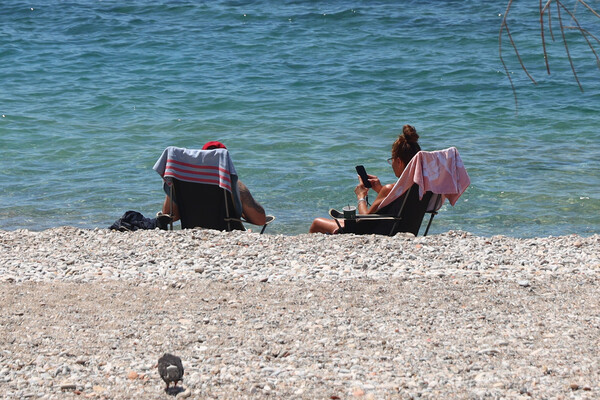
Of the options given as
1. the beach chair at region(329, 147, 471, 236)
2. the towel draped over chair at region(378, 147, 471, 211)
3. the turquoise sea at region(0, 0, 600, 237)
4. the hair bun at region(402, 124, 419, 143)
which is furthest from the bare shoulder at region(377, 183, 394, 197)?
the turquoise sea at region(0, 0, 600, 237)

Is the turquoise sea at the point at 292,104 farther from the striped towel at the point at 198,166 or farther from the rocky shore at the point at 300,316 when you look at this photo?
the rocky shore at the point at 300,316

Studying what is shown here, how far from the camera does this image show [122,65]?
17.8 metres

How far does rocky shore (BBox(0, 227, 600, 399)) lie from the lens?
4062mm

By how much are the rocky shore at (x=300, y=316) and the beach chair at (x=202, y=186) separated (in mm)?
496

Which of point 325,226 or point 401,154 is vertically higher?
point 401,154

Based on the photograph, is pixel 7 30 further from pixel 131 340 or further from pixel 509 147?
pixel 131 340

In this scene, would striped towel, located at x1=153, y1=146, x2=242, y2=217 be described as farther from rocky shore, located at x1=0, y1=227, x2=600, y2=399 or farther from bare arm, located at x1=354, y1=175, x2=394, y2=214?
bare arm, located at x1=354, y1=175, x2=394, y2=214

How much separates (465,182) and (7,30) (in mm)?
16813

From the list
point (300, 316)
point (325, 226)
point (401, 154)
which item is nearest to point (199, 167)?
point (325, 226)

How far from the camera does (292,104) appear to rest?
1473 centimetres

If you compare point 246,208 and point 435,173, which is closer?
point 435,173

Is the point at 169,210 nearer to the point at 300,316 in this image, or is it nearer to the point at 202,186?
the point at 202,186

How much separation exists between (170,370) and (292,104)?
11195 millimetres

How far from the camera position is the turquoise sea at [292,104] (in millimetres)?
10102
